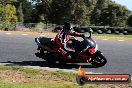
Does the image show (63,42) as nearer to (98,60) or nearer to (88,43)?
(88,43)

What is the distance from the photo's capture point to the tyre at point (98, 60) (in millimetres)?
12828

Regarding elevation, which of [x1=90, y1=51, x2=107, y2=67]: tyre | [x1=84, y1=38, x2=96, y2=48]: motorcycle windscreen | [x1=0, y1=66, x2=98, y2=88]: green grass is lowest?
[x1=90, y1=51, x2=107, y2=67]: tyre

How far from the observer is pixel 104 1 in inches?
3703

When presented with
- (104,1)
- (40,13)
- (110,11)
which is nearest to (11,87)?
(40,13)

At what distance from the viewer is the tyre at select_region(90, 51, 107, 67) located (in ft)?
42.1

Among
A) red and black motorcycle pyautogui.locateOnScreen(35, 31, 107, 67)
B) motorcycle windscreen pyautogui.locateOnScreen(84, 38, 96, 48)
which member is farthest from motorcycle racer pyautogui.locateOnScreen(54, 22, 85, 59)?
motorcycle windscreen pyautogui.locateOnScreen(84, 38, 96, 48)

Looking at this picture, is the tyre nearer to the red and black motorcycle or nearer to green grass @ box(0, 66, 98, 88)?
the red and black motorcycle

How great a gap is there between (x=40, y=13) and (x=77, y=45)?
61.0 m

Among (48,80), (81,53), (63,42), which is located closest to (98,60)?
(81,53)

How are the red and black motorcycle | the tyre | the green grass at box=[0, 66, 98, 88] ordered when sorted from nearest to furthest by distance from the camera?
the green grass at box=[0, 66, 98, 88] → the tyre → the red and black motorcycle

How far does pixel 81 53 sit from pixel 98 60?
0.59 metres

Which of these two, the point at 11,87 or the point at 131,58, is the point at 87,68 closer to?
the point at 131,58

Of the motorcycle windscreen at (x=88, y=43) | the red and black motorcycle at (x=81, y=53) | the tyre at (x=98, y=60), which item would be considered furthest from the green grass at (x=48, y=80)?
the motorcycle windscreen at (x=88, y=43)

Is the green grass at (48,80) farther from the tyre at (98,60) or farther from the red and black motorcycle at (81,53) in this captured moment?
the tyre at (98,60)
